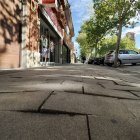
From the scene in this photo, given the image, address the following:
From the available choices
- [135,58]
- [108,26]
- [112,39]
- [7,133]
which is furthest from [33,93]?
[112,39]

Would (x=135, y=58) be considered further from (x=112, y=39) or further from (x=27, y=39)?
(x=112, y=39)

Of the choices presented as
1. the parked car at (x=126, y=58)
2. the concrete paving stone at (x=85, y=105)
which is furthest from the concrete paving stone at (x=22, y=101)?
the parked car at (x=126, y=58)

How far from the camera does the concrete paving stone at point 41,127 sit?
7.06ft

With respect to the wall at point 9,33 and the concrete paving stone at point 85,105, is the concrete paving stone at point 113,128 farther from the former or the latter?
the wall at point 9,33

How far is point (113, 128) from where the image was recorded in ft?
8.09

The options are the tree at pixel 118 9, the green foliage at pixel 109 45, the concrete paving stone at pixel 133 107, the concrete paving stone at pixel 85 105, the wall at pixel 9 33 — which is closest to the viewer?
the concrete paving stone at pixel 85 105

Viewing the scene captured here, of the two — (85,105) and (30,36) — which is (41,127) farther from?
(30,36)

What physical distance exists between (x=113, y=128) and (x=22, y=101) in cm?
124

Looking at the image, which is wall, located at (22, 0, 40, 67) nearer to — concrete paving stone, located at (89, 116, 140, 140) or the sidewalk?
the sidewalk

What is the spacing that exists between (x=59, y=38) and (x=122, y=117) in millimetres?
27901

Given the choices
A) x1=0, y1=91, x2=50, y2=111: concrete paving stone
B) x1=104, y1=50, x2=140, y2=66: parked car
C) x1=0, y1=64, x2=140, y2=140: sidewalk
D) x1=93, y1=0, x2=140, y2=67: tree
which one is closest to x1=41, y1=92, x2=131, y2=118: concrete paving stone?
x1=0, y1=64, x2=140, y2=140: sidewalk

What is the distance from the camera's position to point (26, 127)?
2332mm

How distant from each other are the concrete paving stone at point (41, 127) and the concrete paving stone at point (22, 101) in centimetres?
27

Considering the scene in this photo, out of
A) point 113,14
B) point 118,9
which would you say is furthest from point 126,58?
point 113,14
